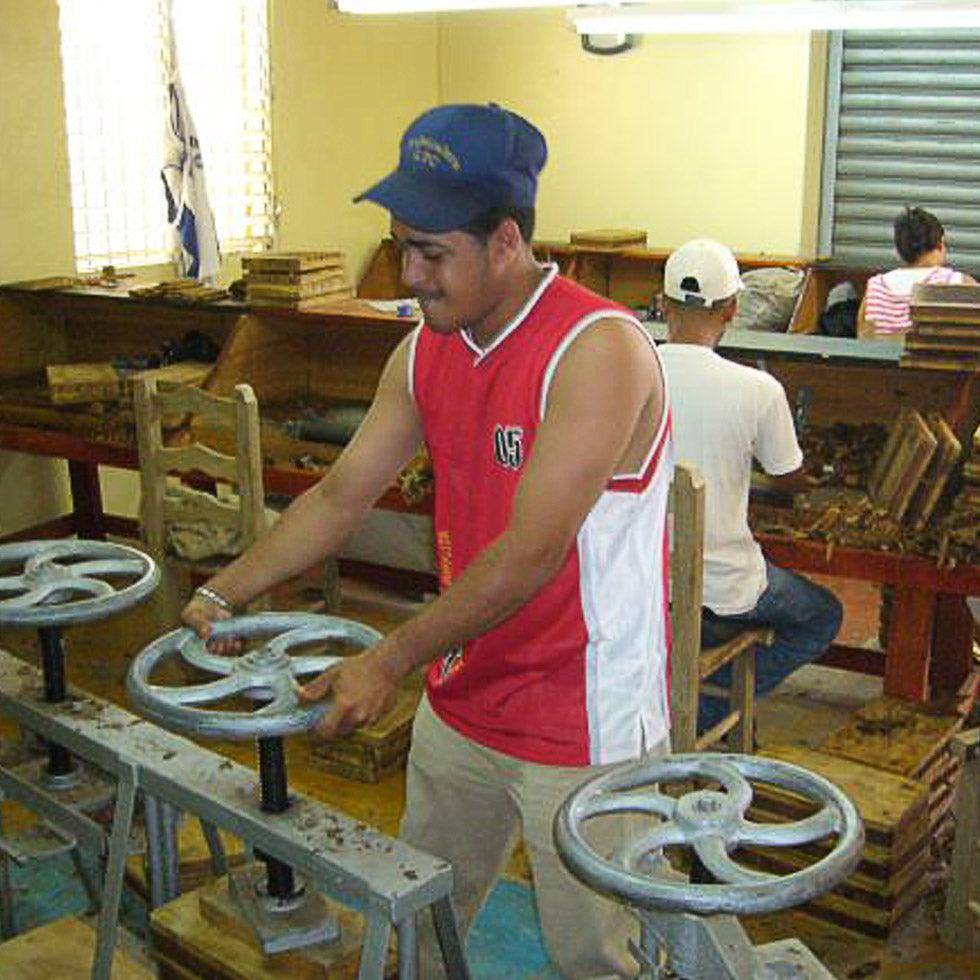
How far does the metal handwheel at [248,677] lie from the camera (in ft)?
6.03

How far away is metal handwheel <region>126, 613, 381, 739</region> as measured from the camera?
1.84 metres

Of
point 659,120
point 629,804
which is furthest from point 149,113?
point 629,804

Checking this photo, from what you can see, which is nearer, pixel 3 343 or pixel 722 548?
pixel 722 548

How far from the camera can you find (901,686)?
398 cm

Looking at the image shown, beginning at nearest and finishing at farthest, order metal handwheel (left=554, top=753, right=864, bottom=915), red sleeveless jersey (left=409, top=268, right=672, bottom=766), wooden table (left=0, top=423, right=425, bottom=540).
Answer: metal handwheel (left=554, top=753, right=864, bottom=915) → red sleeveless jersey (left=409, top=268, right=672, bottom=766) → wooden table (left=0, top=423, right=425, bottom=540)

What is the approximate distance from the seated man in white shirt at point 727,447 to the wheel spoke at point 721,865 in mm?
1893

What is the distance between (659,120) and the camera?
25.1 feet

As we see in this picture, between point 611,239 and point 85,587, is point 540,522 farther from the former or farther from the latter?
point 611,239

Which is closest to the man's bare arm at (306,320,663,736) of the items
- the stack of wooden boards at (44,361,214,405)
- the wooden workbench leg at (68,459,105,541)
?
the stack of wooden boards at (44,361,214,405)

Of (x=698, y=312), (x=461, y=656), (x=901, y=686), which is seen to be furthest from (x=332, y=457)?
(x=461, y=656)

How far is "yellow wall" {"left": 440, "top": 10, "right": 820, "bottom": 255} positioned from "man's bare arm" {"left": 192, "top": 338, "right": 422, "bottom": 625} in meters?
5.48

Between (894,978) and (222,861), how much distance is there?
5.28ft

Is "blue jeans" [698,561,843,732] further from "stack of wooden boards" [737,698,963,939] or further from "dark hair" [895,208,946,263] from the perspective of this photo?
"dark hair" [895,208,946,263]

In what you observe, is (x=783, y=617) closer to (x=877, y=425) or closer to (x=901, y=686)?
(x=901, y=686)
